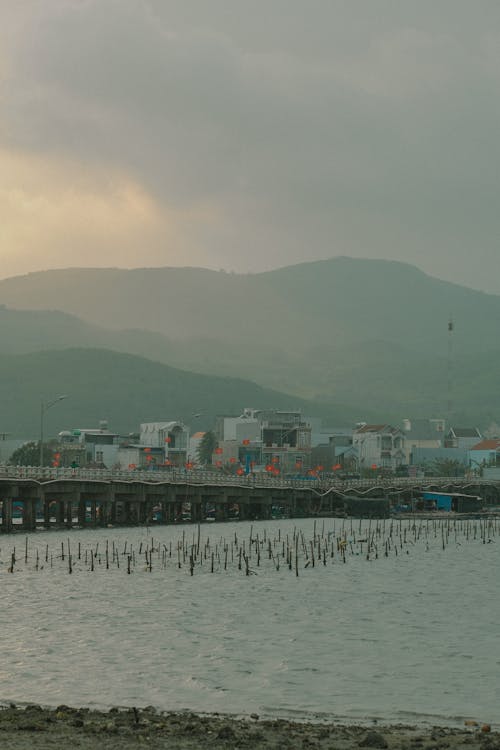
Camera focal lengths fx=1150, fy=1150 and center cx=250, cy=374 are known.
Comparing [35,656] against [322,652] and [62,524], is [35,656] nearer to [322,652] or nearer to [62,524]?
[322,652]

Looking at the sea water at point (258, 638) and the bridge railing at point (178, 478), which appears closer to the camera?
the sea water at point (258, 638)

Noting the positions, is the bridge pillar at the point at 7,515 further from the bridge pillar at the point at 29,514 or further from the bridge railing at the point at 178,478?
the bridge pillar at the point at 29,514

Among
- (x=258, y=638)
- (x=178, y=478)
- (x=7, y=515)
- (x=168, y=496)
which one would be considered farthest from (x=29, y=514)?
(x=258, y=638)

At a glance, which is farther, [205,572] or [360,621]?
[205,572]

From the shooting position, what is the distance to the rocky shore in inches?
1077

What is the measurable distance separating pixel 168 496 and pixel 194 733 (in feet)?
321

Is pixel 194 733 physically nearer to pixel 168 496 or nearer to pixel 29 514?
pixel 29 514

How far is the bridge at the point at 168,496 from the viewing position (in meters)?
108

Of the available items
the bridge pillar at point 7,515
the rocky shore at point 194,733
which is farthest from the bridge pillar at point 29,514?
the rocky shore at point 194,733

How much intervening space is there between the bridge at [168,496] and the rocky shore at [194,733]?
237ft

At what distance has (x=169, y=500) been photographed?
415 ft

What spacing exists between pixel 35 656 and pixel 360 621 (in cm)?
1711

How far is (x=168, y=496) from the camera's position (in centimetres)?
12619

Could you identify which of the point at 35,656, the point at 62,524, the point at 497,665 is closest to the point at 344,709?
the point at 497,665
